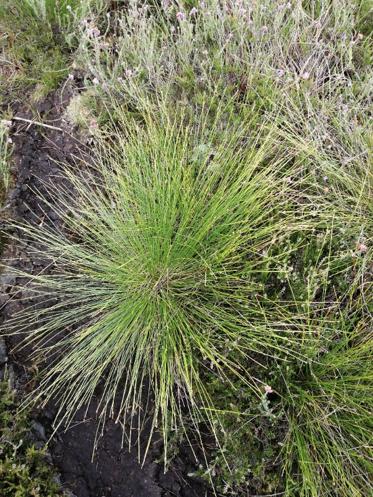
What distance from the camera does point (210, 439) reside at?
2.18 meters

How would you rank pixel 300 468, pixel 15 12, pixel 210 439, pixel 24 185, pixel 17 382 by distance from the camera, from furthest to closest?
1. pixel 15 12
2. pixel 24 185
3. pixel 17 382
4. pixel 210 439
5. pixel 300 468

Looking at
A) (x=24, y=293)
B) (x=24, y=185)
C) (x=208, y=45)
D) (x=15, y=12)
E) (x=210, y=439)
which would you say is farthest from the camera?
(x=15, y=12)

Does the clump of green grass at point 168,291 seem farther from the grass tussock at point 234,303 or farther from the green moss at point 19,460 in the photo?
the green moss at point 19,460

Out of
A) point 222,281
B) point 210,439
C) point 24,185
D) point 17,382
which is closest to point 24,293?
point 17,382

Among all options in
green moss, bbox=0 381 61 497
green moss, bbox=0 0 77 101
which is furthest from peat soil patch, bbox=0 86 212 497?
green moss, bbox=0 0 77 101

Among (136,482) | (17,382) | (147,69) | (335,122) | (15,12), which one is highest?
(15,12)

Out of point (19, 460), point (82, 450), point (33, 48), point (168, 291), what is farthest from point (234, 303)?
point (33, 48)

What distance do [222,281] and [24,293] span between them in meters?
1.13

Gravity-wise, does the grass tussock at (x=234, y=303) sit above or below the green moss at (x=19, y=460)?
above

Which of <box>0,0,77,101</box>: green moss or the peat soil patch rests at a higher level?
<box>0,0,77,101</box>: green moss

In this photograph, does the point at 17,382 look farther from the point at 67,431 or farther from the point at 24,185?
the point at 24,185

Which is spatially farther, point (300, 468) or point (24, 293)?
point (24, 293)

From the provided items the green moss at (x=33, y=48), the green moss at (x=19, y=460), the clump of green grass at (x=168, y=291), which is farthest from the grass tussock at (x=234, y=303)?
the green moss at (x=33, y=48)

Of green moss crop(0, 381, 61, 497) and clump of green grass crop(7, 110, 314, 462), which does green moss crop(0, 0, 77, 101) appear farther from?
green moss crop(0, 381, 61, 497)
